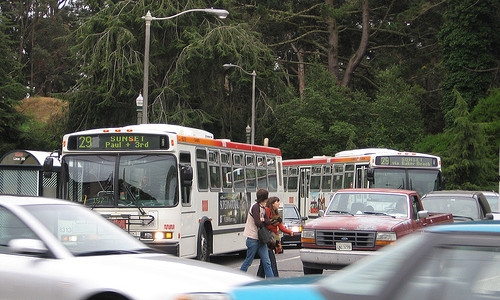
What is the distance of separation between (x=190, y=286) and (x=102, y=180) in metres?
9.85

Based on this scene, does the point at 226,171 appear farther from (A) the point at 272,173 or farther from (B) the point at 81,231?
(B) the point at 81,231

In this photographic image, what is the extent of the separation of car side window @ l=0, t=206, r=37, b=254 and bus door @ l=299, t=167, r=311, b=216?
26920 mm

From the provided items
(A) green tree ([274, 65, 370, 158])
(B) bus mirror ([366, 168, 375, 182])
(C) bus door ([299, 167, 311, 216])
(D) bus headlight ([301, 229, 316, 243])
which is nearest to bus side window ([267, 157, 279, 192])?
(B) bus mirror ([366, 168, 375, 182])

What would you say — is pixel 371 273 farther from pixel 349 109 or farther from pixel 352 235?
pixel 349 109

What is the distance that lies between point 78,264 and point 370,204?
31.7 ft

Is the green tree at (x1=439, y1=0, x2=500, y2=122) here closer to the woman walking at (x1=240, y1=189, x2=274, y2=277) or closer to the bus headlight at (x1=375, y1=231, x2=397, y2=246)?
the bus headlight at (x1=375, y1=231, x2=397, y2=246)

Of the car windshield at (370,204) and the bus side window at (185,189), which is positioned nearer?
the car windshield at (370,204)

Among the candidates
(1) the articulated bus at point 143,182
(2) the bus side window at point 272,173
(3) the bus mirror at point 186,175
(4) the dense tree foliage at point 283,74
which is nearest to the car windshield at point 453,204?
(2) the bus side window at point 272,173

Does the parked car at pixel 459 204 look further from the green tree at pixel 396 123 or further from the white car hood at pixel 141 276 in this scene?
the green tree at pixel 396 123

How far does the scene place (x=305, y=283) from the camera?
4949mm

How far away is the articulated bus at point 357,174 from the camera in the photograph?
83.7 ft

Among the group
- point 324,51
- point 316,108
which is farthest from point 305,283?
point 324,51

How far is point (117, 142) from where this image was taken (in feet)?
53.3

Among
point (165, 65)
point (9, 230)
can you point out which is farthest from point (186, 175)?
point (165, 65)
